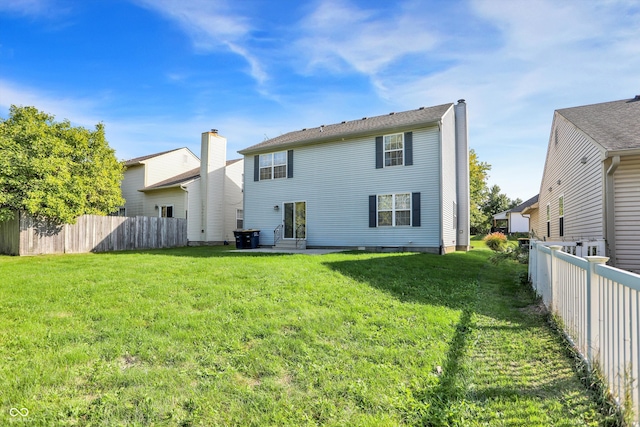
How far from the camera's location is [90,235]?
14.3 meters

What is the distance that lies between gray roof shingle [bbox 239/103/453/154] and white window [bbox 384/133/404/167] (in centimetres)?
42

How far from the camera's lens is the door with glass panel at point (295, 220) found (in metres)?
15.3

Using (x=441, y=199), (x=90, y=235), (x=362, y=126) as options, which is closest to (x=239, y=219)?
(x=90, y=235)

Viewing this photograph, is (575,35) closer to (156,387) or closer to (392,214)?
(392,214)

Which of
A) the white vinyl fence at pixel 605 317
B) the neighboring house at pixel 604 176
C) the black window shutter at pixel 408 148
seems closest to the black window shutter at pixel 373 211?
the black window shutter at pixel 408 148

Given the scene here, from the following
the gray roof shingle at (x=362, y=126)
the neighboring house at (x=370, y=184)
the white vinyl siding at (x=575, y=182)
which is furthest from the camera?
the gray roof shingle at (x=362, y=126)

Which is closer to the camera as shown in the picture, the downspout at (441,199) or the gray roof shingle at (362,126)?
the downspout at (441,199)

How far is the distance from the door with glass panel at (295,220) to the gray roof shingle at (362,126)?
9.41 ft

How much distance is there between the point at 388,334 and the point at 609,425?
6.60ft

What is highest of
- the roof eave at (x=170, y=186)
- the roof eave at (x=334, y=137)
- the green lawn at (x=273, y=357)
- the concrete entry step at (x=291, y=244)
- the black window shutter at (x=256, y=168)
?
the roof eave at (x=334, y=137)

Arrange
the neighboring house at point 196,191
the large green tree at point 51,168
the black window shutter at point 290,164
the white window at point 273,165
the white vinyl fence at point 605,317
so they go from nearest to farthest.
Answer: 1. the white vinyl fence at point 605,317
2. the large green tree at point 51,168
3. the black window shutter at point 290,164
4. the white window at point 273,165
5. the neighboring house at point 196,191

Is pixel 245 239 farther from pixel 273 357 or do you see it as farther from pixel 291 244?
pixel 273 357

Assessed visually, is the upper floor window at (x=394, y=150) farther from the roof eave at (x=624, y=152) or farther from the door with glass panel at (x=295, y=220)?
the roof eave at (x=624, y=152)

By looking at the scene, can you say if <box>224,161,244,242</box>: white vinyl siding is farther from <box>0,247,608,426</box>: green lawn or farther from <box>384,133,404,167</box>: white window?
<box>0,247,608,426</box>: green lawn
